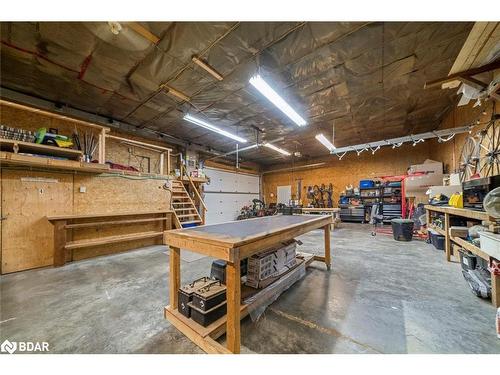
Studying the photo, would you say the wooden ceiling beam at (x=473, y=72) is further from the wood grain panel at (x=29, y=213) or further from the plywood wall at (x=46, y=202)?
the wood grain panel at (x=29, y=213)

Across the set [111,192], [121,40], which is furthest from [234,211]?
[121,40]

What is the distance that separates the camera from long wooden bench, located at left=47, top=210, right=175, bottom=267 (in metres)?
3.49

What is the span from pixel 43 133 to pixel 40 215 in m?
1.55

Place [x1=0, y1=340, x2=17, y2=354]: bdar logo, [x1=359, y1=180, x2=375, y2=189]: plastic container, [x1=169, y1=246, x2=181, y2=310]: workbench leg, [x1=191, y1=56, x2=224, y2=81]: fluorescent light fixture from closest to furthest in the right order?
[x1=0, y1=340, x2=17, y2=354]: bdar logo → [x1=169, y1=246, x2=181, y2=310]: workbench leg → [x1=191, y1=56, x2=224, y2=81]: fluorescent light fixture → [x1=359, y1=180, x2=375, y2=189]: plastic container

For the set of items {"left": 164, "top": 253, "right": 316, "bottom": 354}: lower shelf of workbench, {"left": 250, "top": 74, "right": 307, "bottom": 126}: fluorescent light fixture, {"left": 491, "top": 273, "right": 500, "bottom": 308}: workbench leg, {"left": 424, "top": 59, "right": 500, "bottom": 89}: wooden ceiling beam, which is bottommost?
{"left": 164, "top": 253, "right": 316, "bottom": 354}: lower shelf of workbench

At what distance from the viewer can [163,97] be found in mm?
4031

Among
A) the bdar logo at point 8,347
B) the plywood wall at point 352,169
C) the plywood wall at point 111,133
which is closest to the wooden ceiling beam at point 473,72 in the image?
the bdar logo at point 8,347

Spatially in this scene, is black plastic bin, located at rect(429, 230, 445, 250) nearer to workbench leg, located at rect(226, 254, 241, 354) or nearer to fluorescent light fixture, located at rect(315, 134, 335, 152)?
fluorescent light fixture, located at rect(315, 134, 335, 152)

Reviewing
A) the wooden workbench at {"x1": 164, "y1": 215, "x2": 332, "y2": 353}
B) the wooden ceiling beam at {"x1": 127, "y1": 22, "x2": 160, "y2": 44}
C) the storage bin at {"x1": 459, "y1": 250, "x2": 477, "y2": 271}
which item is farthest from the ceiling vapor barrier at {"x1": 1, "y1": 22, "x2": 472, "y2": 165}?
the storage bin at {"x1": 459, "y1": 250, "x2": 477, "y2": 271}

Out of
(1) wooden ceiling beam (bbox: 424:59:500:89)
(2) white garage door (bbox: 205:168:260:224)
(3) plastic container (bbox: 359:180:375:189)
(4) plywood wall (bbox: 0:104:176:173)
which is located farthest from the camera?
(2) white garage door (bbox: 205:168:260:224)

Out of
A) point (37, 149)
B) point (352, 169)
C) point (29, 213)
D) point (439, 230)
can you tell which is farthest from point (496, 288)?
point (352, 169)

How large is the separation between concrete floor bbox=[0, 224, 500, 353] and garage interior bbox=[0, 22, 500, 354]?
2 cm
